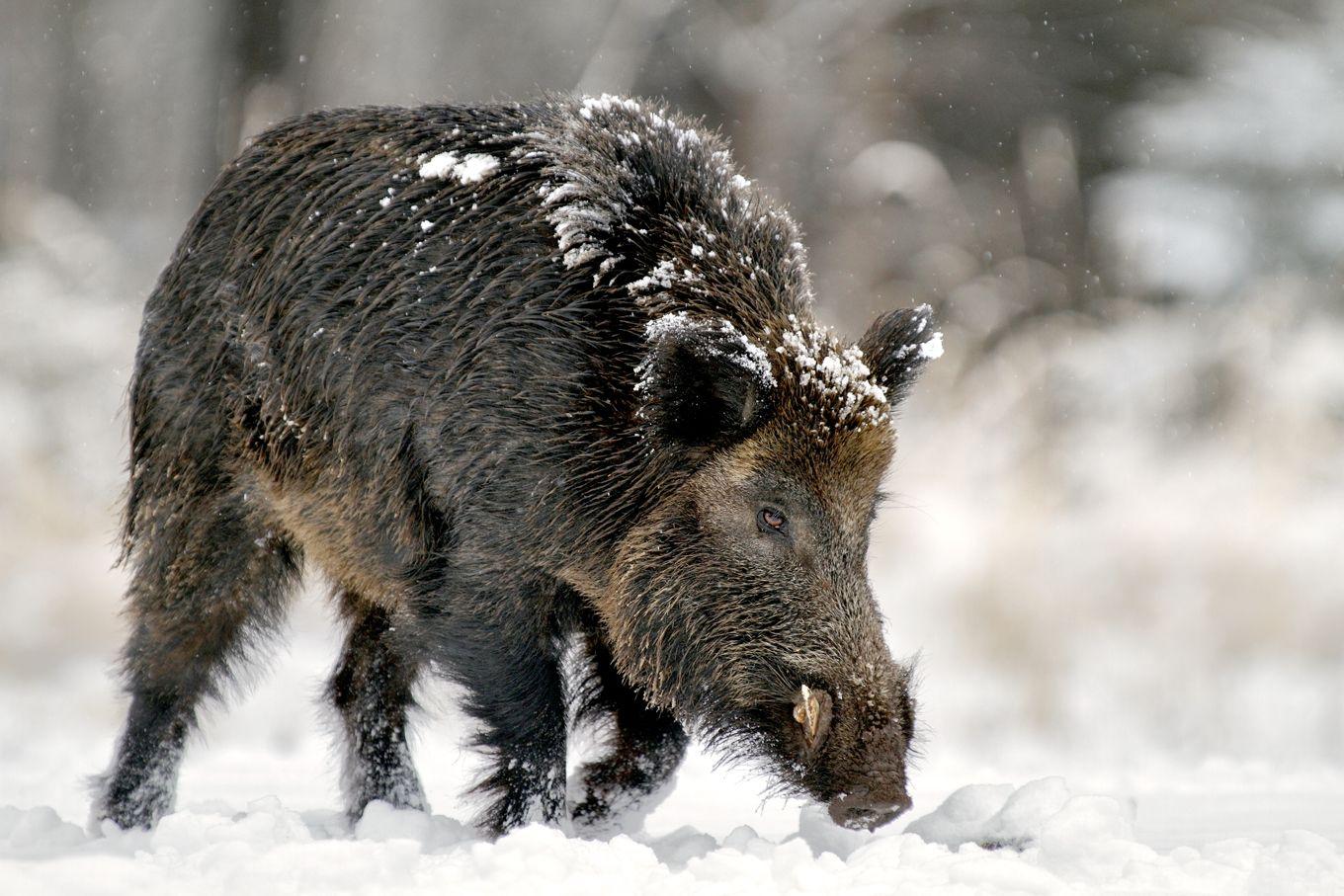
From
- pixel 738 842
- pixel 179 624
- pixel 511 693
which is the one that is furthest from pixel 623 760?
pixel 179 624

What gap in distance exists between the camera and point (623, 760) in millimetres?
4246

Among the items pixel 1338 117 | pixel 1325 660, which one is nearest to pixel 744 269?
pixel 1325 660

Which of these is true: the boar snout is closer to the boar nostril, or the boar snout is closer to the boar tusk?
the boar nostril

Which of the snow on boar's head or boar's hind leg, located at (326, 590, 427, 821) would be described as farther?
boar's hind leg, located at (326, 590, 427, 821)

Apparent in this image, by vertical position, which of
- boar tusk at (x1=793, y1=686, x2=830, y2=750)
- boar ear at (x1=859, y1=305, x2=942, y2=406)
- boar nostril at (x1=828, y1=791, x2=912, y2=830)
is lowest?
boar nostril at (x1=828, y1=791, x2=912, y2=830)

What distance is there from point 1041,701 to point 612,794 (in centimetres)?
245

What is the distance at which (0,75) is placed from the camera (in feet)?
43.0

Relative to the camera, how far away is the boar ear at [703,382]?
3.55m

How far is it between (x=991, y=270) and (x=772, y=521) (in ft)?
29.9

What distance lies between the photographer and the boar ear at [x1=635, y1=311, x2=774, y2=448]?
3553 millimetres

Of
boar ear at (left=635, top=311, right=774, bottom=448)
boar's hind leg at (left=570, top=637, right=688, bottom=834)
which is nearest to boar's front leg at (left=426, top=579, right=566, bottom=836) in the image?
boar's hind leg at (left=570, top=637, right=688, bottom=834)

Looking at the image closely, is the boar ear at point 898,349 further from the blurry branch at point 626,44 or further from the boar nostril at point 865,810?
the blurry branch at point 626,44

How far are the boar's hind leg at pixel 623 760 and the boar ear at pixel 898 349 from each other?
110 cm

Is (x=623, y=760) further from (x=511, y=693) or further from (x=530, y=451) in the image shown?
(x=530, y=451)
